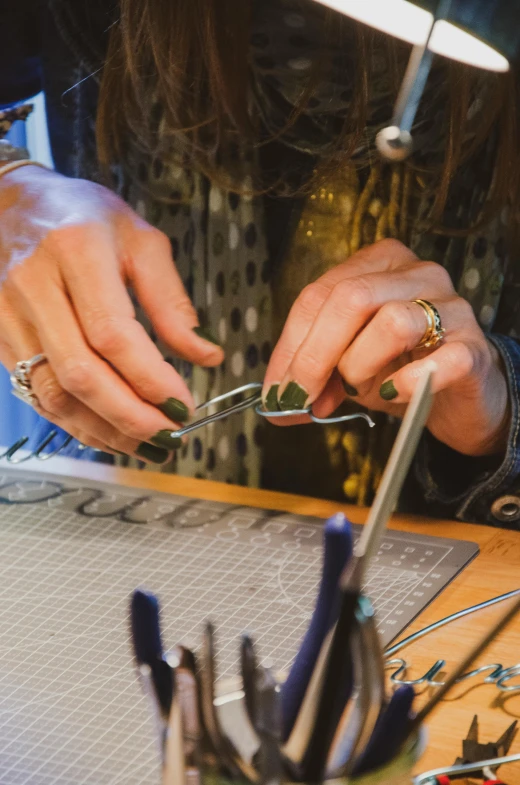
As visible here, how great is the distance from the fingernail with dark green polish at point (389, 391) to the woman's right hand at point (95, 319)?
112mm

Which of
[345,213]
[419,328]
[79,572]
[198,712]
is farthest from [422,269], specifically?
[198,712]

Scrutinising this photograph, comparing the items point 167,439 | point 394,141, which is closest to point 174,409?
point 167,439

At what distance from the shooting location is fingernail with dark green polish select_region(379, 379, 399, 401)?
0.59 metres

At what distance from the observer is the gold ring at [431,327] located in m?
0.62

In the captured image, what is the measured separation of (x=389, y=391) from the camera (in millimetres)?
588

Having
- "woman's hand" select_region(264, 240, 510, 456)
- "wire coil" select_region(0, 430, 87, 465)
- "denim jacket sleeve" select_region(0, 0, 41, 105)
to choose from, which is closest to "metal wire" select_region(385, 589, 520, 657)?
"woman's hand" select_region(264, 240, 510, 456)

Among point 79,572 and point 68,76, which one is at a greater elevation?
point 68,76

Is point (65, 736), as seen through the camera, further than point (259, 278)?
No

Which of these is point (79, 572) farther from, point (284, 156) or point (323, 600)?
point (284, 156)

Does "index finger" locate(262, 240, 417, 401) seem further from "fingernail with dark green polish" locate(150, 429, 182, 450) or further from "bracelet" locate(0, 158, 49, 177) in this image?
"bracelet" locate(0, 158, 49, 177)

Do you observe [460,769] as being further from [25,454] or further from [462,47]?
[25,454]

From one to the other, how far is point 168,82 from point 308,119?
0.43 ft

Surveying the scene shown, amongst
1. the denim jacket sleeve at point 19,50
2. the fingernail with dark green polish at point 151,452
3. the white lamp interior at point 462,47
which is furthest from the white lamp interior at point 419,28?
the denim jacket sleeve at point 19,50

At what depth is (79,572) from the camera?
61cm
